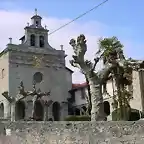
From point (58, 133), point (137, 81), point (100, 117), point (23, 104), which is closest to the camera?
point (58, 133)

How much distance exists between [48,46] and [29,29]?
426 cm

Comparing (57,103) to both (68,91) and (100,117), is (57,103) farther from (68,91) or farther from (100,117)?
(100,117)

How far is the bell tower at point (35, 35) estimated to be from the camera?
61625mm

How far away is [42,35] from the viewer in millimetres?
62719

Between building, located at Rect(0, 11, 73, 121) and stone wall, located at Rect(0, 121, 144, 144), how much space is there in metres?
36.8

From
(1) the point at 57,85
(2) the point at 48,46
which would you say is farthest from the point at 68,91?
(2) the point at 48,46

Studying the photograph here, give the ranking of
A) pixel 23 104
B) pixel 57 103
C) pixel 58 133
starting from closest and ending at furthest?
1. pixel 58 133
2. pixel 23 104
3. pixel 57 103

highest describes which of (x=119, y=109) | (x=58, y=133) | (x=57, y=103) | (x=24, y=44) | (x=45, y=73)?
(x=24, y=44)

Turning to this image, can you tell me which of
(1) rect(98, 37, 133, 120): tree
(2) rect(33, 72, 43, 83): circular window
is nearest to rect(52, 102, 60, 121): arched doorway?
(2) rect(33, 72, 43, 83): circular window

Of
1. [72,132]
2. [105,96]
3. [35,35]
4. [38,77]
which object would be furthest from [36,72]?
[72,132]

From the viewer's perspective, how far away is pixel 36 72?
2378 inches

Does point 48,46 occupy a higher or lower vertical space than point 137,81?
higher

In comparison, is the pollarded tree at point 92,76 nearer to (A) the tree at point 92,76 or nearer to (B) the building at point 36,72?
(A) the tree at point 92,76

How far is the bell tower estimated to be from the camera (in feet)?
202
